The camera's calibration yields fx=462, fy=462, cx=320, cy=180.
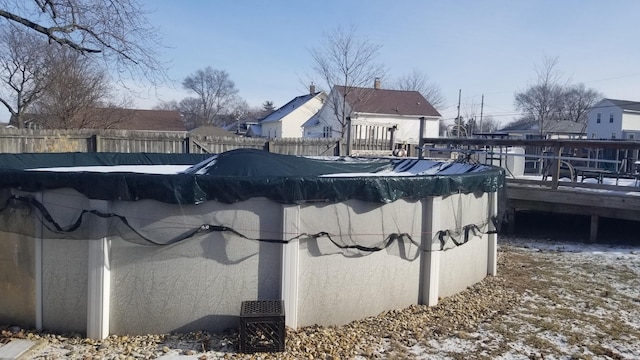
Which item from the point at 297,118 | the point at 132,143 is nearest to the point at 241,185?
the point at 132,143

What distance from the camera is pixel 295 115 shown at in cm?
4034

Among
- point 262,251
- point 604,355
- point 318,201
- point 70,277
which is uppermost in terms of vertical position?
point 318,201

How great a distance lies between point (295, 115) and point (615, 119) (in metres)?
28.2

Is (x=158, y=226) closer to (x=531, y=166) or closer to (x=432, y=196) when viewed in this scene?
(x=432, y=196)

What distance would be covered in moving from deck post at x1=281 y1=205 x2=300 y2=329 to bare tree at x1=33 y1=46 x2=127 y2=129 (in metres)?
14.7

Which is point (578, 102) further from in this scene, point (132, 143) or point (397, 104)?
point (132, 143)

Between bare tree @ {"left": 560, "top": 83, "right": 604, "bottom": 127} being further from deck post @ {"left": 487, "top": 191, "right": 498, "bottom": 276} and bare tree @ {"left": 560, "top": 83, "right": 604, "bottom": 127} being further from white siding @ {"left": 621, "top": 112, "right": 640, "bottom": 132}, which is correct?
deck post @ {"left": 487, "top": 191, "right": 498, "bottom": 276}

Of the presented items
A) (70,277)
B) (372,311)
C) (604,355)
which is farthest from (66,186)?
(604,355)

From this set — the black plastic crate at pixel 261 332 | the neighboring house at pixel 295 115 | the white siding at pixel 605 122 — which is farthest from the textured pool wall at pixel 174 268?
the white siding at pixel 605 122

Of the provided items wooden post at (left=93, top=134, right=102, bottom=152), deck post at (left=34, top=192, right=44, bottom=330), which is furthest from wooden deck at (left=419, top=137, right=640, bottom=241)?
wooden post at (left=93, top=134, right=102, bottom=152)

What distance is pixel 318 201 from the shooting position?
392 centimetres

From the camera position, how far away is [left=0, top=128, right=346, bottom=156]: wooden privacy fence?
9.20 m

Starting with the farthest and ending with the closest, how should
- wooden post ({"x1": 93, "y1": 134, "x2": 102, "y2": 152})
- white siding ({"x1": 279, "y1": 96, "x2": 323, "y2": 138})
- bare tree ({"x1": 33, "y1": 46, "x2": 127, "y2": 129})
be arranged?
white siding ({"x1": 279, "y1": 96, "x2": 323, "y2": 138}) < bare tree ({"x1": 33, "y1": 46, "x2": 127, "y2": 129}) < wooden post ({"x1": 93, "y1": 134, "x2": 102, "y2": 152})

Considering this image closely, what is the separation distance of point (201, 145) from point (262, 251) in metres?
7.99
